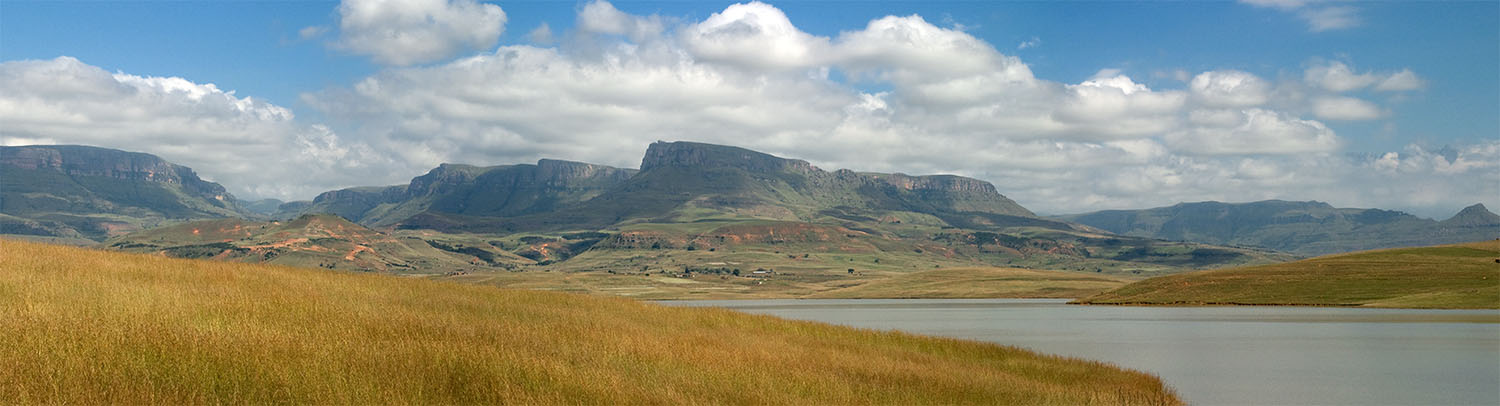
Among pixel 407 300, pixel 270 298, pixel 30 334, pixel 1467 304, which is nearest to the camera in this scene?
pixel 30 334

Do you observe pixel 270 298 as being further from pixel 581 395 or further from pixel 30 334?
pixel 581 395

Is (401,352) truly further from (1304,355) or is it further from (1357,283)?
(1357,283)

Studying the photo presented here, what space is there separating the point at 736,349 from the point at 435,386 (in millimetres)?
11496

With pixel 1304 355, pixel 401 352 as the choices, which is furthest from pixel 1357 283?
pixel 401 352

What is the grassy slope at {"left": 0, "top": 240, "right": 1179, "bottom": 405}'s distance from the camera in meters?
16.0

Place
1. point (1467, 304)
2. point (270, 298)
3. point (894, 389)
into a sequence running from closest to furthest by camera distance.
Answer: point (894, 389)
point (270, 298)
point (1467, 304)

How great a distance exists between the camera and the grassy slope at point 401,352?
15961 millimetres

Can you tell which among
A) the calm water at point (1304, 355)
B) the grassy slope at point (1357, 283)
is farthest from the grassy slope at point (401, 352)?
the grassy slope at point (1357, 283)

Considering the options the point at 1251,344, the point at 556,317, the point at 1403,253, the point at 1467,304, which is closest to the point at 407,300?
the point at 556,317

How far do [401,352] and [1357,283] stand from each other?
141140mm

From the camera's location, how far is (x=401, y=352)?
1916 centimetres

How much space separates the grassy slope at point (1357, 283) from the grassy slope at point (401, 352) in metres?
102

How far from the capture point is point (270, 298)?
85.8ft

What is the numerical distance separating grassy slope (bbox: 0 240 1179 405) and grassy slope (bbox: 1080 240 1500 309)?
102 metres
